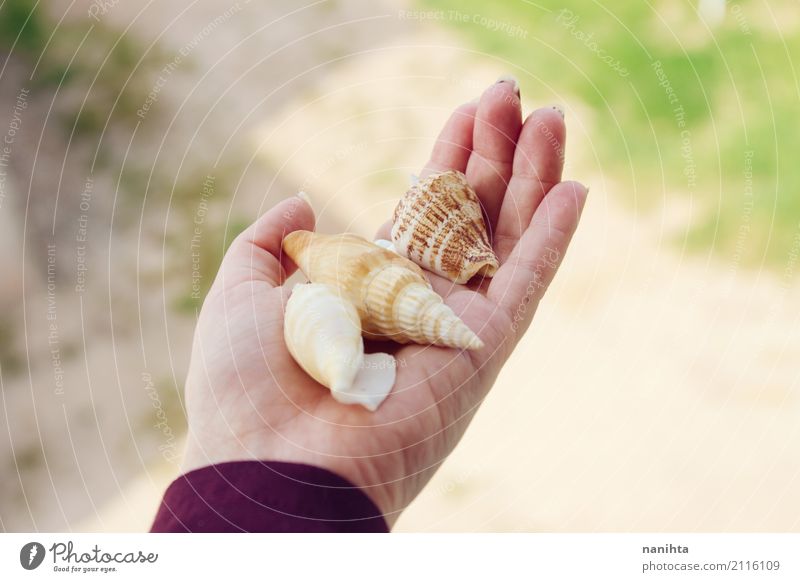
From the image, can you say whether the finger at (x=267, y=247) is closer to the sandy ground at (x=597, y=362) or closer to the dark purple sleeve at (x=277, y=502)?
the sandy ground at (x=597, y=362)

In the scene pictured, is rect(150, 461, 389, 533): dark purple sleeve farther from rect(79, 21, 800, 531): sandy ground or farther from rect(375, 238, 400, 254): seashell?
rect(375, 238, 400, 254): seashell

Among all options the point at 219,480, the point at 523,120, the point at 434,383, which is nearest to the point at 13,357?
the point at 219,480

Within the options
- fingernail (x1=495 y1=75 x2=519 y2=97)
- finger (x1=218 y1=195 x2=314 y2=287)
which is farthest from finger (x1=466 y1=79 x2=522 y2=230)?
finger (x1=218 y1=195 x2=314 y2=287)

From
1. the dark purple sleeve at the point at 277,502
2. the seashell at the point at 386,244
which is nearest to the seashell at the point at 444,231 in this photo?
the seashell at the point at 386,244

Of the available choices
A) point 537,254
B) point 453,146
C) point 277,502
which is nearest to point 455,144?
point 453,146

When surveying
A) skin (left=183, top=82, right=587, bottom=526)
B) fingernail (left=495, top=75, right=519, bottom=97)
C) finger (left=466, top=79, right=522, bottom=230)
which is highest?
fingernail (left=495, top=75, right=519, bottom=97)

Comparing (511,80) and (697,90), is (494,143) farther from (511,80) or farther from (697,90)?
(697,90)
